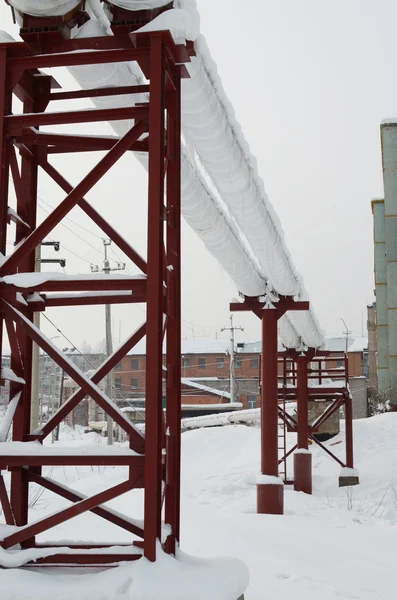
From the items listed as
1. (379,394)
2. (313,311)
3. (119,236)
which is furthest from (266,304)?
(379,394)

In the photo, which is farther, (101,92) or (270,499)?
(270,499)

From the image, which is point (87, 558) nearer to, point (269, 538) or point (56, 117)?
point (56, 117)

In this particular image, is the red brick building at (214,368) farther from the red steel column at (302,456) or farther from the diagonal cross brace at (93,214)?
the diagonal cross brace at (93,214)

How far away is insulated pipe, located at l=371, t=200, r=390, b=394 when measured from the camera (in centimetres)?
2844

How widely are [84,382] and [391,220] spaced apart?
25.4m

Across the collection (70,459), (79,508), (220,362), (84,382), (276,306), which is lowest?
(79,508)

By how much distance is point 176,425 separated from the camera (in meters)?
5.05

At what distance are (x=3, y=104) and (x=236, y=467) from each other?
50.1ft

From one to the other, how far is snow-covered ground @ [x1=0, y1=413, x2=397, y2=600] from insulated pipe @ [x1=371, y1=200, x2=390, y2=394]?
10751 millimetres

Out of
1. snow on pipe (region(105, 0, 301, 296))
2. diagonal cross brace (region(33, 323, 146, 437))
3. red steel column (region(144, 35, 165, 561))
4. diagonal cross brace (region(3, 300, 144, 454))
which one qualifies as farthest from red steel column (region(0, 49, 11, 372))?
red steel column (region(144, 35, 165, 561))

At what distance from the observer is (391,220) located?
2802 centimetres

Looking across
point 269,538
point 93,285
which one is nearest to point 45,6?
point 93,285

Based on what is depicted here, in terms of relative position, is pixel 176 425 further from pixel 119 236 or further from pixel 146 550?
pixel 119 236

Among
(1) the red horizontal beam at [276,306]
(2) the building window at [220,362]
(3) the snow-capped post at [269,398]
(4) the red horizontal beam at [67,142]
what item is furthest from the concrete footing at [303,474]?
(2) the building window at [220,362]
